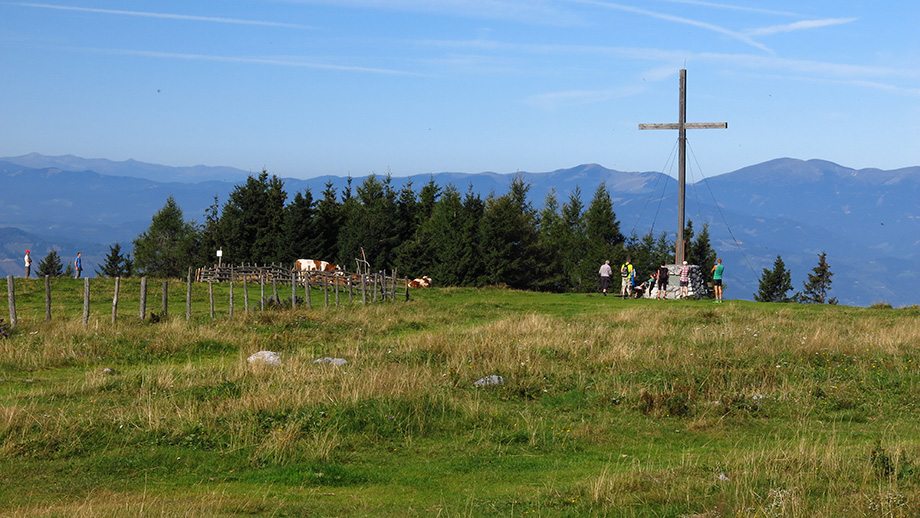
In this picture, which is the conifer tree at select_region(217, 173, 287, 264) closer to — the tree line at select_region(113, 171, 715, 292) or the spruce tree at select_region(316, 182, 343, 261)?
the tree line at select_region(113, 171, 715, 292)

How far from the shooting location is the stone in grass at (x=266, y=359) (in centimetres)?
1655

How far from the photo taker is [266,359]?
17.2 metres

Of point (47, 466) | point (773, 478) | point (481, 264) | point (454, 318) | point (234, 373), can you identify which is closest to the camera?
point (773, 478)

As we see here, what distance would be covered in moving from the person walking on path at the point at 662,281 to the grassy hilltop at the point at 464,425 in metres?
18.8

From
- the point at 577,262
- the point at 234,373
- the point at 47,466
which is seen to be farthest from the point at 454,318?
the point at 577,262

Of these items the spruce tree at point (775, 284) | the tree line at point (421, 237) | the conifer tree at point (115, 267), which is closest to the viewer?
the tree line at point (421, 237)

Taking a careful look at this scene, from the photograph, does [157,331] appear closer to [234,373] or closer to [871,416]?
[234,373]

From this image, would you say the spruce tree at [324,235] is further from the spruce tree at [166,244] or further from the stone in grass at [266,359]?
the stone in grass at [266,359]

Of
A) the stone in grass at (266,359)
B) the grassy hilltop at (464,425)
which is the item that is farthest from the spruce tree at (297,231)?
the stone in grass at (266,359)

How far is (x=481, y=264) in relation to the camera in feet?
236

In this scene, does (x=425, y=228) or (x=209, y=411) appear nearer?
(x=209, y=411)

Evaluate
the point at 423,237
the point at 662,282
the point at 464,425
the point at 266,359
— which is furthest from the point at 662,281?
the point at 423,237

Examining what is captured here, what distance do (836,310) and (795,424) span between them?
2351 centimetres

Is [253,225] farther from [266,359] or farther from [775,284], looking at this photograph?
[266,359]
